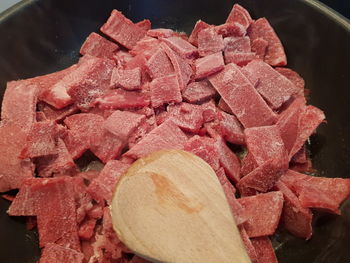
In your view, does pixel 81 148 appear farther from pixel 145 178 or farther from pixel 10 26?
pixel 10 26

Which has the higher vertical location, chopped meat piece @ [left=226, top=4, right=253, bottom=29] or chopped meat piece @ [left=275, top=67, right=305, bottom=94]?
chopped meat piece @ [left=226, top=4, right=253, bottom=29]

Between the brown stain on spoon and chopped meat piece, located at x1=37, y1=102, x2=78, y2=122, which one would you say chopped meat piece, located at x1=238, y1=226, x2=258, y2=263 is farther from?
chopped meat piece, located at x1=37, y1=102, x2=78, y2=122

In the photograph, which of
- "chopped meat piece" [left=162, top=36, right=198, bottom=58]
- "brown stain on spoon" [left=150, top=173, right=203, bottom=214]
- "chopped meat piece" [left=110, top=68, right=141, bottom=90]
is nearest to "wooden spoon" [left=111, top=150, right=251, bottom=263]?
"brown stain on spoon" [left=150, top=173, right=203, bottom=214]

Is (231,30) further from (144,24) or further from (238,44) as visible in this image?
(144,24)

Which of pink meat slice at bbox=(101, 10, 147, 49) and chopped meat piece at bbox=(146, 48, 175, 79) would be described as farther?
pink meat slice at bbox=(101, 10, 147, 49)

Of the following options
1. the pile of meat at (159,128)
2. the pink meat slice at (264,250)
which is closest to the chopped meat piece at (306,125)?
the pile of meat at (159,128)

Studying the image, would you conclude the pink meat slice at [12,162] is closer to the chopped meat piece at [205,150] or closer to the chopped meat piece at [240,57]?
the chopped meat piece at [205,150]

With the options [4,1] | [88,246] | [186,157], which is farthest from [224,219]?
[4,1]
